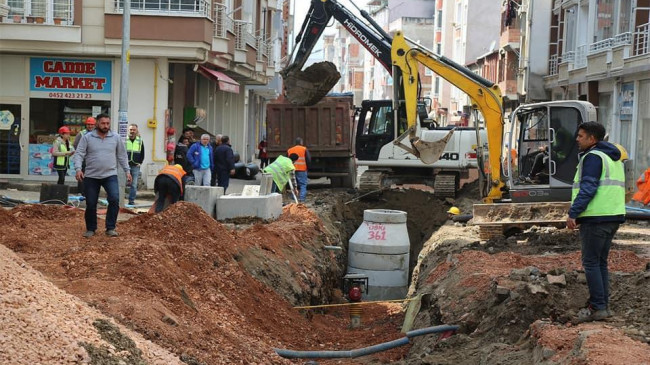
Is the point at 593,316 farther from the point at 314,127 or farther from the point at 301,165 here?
the point at 314,127

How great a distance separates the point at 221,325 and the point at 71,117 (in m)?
17.6

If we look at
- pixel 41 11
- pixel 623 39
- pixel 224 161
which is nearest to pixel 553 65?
pixel 623 39

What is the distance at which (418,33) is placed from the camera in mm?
99875

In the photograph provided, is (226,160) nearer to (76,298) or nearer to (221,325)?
(221,325)

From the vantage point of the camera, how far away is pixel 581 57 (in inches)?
1575

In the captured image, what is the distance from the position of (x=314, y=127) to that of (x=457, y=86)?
292 inches

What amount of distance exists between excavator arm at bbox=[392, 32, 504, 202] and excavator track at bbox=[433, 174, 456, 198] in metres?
3.59

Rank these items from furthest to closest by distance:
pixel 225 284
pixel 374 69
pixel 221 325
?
pixel 374 69 → pixel 225 284 → pixel 221 325

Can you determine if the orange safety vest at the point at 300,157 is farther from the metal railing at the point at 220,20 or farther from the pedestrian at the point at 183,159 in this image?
the metal railing at the point at 220,20

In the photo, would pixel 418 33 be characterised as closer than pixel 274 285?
No

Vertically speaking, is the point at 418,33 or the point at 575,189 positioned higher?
the point at 418,33

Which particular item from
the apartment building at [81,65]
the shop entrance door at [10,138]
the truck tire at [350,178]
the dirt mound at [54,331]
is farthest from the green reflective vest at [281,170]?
the dirt mound at [54,331]

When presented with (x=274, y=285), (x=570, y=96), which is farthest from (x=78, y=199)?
(x=570, y=96)

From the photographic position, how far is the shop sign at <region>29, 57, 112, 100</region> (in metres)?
26.2
